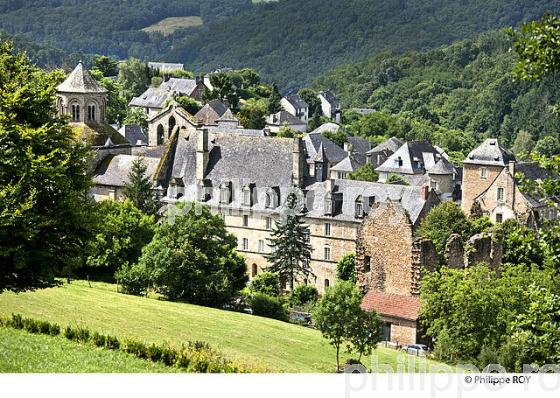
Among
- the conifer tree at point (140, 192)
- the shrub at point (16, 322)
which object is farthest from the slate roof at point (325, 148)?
the shrub at point (16, 322)

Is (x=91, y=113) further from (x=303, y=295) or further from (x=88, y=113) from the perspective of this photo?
(x=303, y=295)

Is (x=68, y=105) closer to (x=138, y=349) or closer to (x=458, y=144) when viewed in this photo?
(x=138, y=349)

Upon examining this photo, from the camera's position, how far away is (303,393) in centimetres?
2233

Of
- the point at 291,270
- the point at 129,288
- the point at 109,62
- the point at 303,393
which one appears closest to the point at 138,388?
the point at 303,393

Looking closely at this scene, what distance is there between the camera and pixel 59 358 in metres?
25.0

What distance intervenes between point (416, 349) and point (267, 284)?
1297 cm

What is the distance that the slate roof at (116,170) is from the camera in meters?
64.2

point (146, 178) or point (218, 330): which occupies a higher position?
point (146, 178)

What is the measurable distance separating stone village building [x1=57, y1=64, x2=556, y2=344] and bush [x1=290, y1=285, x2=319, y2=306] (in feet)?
9.25

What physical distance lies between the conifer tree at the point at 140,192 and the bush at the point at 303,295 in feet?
32.2

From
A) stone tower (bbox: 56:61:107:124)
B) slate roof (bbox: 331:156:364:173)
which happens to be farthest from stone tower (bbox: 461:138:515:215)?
stone tower (bbox: 56:61:107:124)

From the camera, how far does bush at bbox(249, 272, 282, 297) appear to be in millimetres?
53625

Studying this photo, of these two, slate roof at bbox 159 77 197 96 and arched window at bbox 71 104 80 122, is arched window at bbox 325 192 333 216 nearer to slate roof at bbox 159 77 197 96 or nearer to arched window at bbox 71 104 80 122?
arched window at bbox 71 104 80 122

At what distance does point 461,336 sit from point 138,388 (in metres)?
20.0
